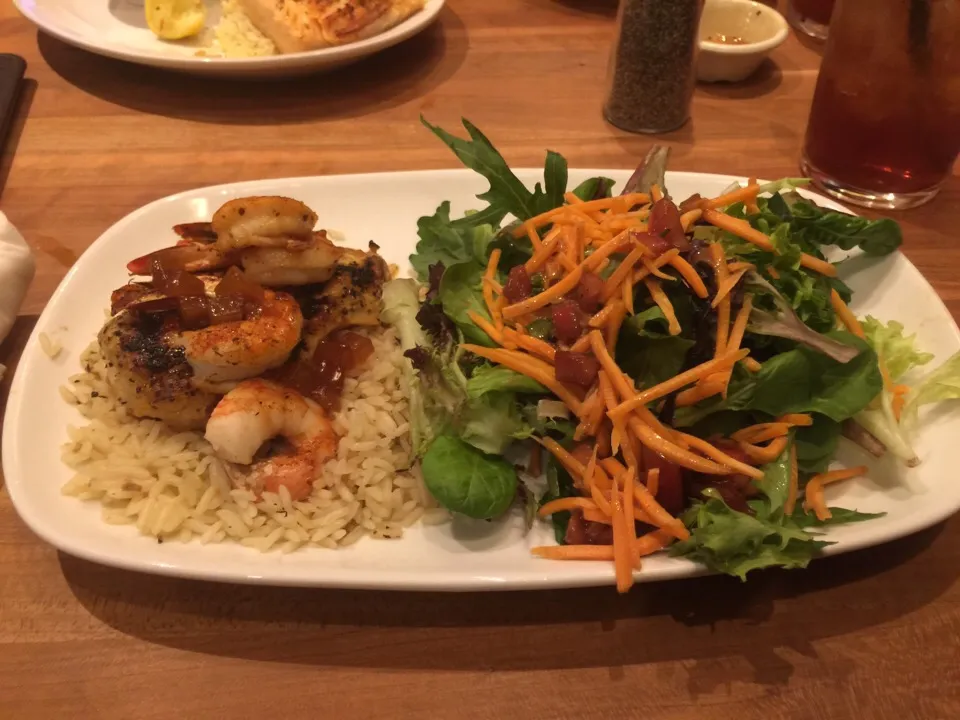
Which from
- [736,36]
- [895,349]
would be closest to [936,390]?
[895,349]

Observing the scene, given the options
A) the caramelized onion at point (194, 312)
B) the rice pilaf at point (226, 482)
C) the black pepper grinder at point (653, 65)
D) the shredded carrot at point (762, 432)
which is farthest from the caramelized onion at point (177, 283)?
the black pepper grinder at point (653, 65)

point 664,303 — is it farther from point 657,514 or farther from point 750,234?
point 657,514

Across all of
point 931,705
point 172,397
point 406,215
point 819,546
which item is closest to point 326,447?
point 172,397

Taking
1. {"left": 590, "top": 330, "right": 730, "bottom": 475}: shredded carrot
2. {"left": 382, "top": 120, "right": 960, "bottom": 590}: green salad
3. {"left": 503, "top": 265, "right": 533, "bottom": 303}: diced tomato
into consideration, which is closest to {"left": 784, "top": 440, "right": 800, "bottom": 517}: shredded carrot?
{"left": 382, "top": 120, "right": 960, "bottom": 590}: green salad

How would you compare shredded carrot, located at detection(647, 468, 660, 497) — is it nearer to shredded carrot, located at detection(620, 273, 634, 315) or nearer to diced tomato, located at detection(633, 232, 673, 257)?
shredded carrot, located at detection(620, 273, 634, 315)

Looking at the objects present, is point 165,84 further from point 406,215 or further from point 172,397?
point 172,397

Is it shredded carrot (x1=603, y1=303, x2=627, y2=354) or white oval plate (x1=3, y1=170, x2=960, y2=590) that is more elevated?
shredded carrot (x1=603, y1=303, x2=627, y2=354)
